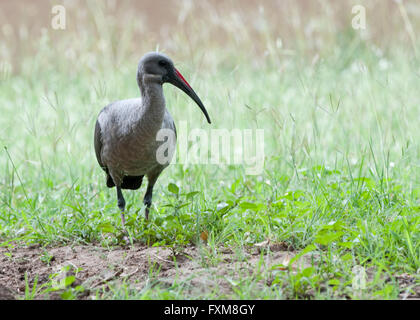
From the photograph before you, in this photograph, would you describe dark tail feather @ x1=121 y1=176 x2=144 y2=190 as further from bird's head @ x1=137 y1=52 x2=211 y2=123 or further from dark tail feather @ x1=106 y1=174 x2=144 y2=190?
bird's head @ x1=137 y1=52 x2=211 y2=123

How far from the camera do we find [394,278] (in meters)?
3.11

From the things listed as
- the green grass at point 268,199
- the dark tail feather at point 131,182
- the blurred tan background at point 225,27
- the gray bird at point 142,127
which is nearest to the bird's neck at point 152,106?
the gray bird at point 142,127

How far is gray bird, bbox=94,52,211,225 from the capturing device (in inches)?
163

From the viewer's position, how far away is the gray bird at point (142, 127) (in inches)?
163

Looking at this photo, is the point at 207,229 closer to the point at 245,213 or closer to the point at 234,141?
the point at 245,213

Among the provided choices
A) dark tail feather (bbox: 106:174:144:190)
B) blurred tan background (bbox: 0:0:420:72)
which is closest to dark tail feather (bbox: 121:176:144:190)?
dark tail feather (bbox: 106:174:144:190)

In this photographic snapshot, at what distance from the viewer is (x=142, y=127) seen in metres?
4.14

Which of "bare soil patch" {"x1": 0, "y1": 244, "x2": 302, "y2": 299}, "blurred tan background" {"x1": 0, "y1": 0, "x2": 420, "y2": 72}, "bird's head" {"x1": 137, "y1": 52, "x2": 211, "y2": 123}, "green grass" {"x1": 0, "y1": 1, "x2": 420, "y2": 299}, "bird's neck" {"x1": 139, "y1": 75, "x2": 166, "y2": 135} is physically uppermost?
"blurred tan background" {"x1": 0, "y1": 0, "x2": 420, "y2": 72}

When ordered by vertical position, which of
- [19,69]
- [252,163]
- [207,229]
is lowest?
[207,229]

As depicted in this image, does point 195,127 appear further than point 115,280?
Yes

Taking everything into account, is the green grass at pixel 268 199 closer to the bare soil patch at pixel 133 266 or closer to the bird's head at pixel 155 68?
the bare soil patch at pixel 133 266

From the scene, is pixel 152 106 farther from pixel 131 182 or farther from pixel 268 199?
pixel 268 199
